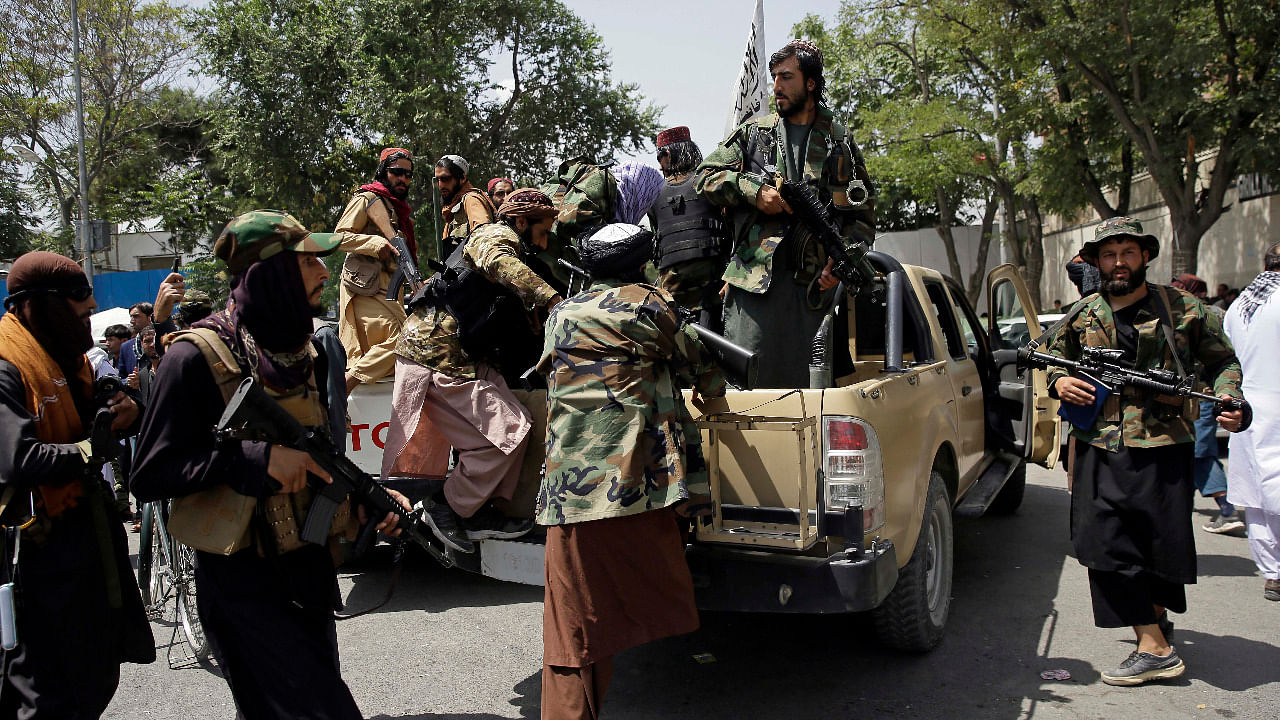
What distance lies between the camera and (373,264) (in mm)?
5715

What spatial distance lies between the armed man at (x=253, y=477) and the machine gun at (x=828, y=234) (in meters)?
2.22

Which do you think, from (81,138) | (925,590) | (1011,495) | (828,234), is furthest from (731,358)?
(81,138)

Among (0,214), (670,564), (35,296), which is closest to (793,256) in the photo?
(670,564)

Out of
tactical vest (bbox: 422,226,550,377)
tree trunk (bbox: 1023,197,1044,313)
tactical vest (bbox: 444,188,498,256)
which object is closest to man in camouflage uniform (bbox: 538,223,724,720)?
tactical vest (bbox: 422,226,550,377)

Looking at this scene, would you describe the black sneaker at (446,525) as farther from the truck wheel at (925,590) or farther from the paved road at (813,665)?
the truck wheel at (925,590)

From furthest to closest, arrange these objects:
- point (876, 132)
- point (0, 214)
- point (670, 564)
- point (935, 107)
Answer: point (0, 214), point (876, 132), point (935, 107), point (670, 564)

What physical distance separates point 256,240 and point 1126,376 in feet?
11.3

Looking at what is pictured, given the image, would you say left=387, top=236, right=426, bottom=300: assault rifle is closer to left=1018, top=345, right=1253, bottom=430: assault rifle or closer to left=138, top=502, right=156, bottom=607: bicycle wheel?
left=138, top=502, right=156, bottom=607: bicycle wheel

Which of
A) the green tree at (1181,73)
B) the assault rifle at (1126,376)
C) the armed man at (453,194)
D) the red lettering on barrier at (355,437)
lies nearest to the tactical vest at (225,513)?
the red lettering on barrier at (355,437)

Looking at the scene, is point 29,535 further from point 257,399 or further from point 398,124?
point 398,124

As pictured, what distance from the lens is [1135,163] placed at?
18859 mm

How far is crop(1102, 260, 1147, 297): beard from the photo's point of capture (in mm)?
3934

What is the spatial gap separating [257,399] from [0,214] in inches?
1489

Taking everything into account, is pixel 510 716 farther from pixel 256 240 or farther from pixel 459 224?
pixel 459 224
